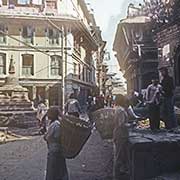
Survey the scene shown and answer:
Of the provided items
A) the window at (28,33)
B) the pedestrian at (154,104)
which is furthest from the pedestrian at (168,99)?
the window at (28,33)

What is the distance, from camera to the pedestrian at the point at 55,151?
5.99 metres

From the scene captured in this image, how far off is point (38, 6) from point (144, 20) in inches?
470

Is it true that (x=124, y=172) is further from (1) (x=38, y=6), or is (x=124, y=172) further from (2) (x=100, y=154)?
(1) (x=38, y=6)

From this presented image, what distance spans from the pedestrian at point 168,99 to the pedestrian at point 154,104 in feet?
0.59

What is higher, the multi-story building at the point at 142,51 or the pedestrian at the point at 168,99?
the multi-story building at the point at 142,51

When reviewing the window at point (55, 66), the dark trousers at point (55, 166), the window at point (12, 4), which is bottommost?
the dark trousers at point (55, 166)

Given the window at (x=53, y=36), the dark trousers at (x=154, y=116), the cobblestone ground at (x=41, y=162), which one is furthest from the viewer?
the window at (x=53, y=36)

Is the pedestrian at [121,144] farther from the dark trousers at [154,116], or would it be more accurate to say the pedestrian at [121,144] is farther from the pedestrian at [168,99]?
the pedestrian at [168,99]

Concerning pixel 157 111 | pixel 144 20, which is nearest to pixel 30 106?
pixel 157 111

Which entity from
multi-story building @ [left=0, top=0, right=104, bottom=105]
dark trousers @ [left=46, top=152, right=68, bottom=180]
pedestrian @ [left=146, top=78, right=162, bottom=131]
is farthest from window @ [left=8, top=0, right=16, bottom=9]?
dark trousers @ [left=46, top=152, right=68, bottom=180]

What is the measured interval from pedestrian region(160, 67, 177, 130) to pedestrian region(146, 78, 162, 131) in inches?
7.1

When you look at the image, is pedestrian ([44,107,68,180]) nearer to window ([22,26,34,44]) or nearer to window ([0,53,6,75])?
window ([0,53,6,75])

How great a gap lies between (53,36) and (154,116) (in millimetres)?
30770

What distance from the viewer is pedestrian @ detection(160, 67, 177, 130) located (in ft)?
29.8
